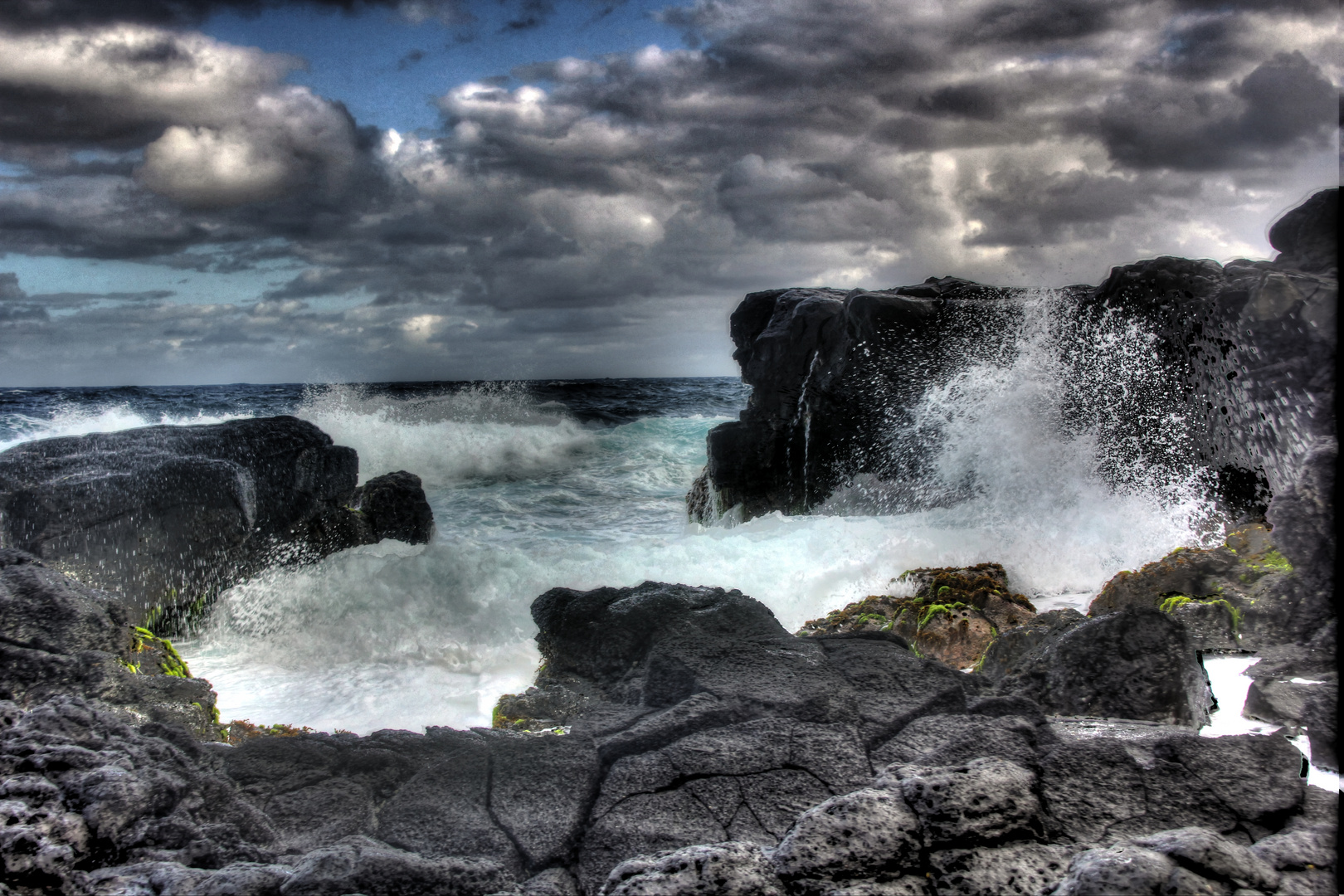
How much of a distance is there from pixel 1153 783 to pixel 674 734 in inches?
58.9

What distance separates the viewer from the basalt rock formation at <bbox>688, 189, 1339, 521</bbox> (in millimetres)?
8117

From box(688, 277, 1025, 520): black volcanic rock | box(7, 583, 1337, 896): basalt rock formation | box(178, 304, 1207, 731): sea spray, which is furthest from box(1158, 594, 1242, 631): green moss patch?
box(688, 277, 1025, 520): black volcanic rock

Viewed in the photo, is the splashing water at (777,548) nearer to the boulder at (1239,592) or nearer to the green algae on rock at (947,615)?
the green algae on rock at (947,615)

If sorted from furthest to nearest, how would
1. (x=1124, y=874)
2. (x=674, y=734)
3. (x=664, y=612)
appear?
(x=664, y=612) < (x=674, y=734) < (x=1124, y=874)

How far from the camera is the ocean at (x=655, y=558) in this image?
516 cm

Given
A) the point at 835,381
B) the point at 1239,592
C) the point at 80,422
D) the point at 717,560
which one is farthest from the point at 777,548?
the point at 80,422

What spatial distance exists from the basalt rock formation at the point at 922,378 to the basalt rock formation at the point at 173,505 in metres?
6.01

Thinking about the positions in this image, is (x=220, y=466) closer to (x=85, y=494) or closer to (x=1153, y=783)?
(x=85, y=494)

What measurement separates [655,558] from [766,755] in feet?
17.8

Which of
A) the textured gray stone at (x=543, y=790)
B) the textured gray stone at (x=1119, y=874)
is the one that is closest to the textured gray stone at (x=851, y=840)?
the textured gray stone at (x=1119, y=874)

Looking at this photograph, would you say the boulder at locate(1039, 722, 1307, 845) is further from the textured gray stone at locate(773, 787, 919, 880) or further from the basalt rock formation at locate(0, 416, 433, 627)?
the basalt rock formation at locate(0, 416, 433, 627)

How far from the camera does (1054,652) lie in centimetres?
330

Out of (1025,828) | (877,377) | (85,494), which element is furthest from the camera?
(877,377)

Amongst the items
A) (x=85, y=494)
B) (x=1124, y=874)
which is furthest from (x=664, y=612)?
(x=85, y=494)
